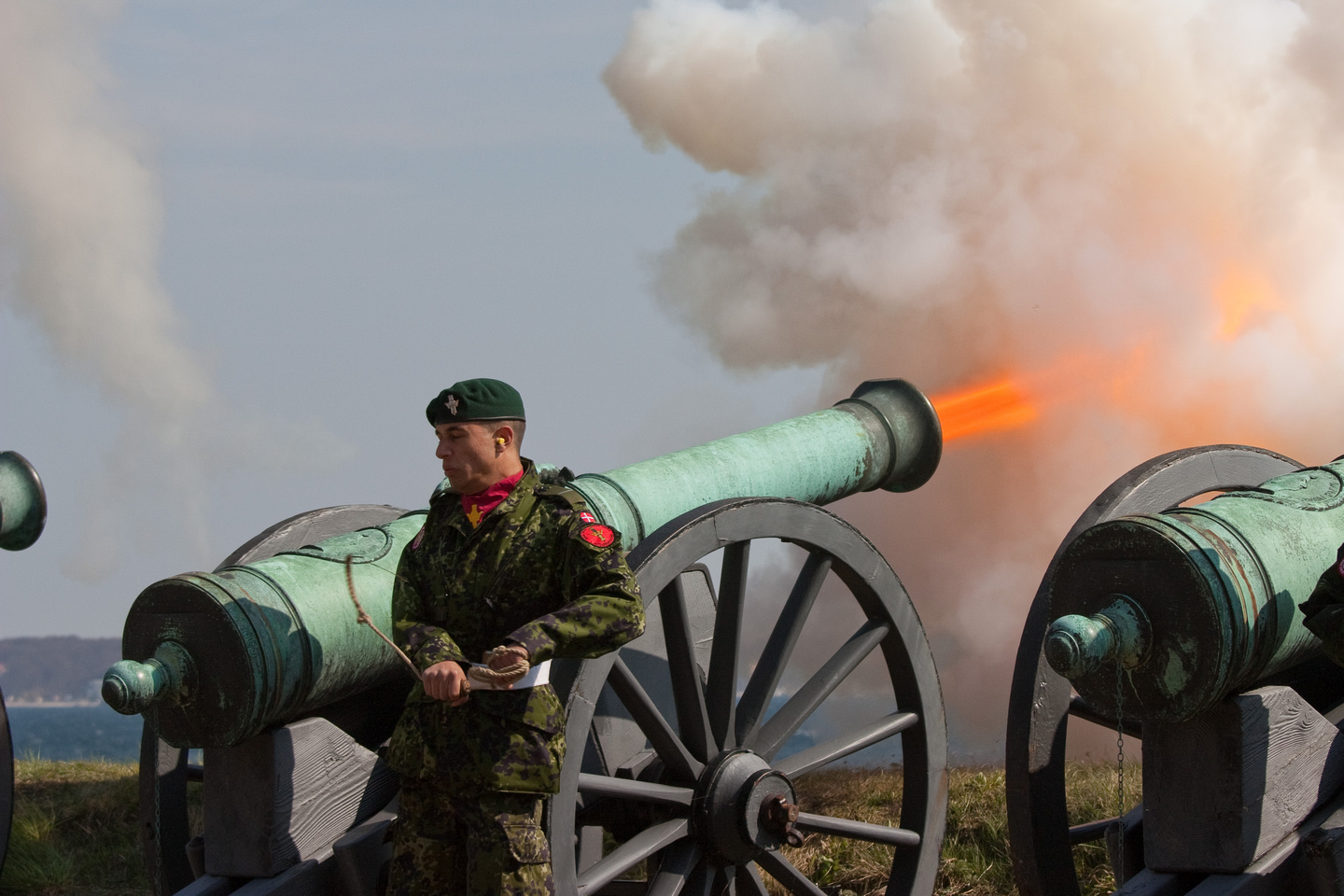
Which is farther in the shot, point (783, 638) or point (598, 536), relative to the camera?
point (783, 638)

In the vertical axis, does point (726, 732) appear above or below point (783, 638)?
below

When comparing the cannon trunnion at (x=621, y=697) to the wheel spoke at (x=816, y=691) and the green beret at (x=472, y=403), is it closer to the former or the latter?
the wheel spoke at (x=816, y=691)

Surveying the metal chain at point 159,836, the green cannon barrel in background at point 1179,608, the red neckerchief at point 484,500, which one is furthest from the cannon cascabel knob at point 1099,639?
the metal chain at point 159,836

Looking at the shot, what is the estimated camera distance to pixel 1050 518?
1312cm

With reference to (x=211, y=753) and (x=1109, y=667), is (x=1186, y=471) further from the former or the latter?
(x=211, y=753)

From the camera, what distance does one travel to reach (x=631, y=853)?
176 inches

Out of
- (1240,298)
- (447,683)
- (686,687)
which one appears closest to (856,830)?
(686,687)

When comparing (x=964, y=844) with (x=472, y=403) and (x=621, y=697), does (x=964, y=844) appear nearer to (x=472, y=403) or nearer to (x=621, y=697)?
(x=621, y=697)

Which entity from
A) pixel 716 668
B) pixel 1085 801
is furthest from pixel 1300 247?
pixel 716 668

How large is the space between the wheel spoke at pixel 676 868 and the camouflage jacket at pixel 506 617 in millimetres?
1018

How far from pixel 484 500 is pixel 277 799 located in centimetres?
112

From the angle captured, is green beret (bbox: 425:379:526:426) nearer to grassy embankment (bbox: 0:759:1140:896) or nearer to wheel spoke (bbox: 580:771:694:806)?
wheel spoke (bbox: 580:771:694:806)

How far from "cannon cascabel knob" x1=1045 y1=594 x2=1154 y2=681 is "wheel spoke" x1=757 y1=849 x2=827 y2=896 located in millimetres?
1301

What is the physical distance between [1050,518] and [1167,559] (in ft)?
30.2
